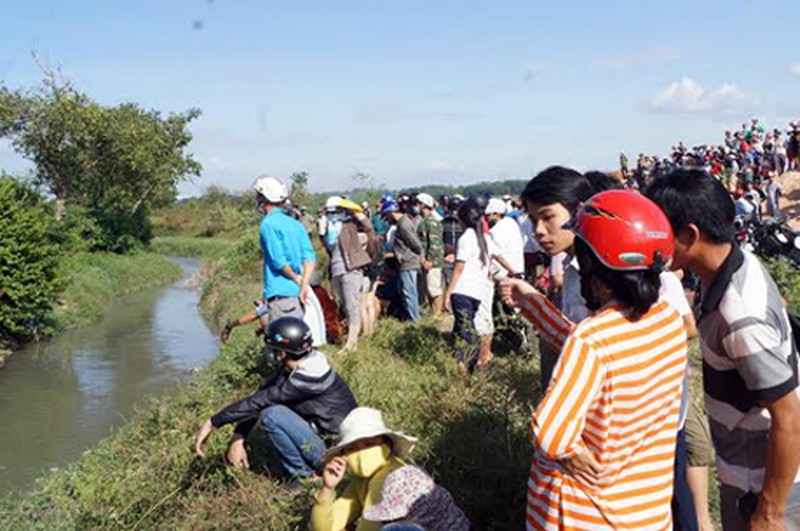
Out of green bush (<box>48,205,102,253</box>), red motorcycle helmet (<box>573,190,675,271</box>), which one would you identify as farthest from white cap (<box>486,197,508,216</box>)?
green bush (<box>48,205,102,253</box>)

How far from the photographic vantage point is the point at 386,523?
2969 mm

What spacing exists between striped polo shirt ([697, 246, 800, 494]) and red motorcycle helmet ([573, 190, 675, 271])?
0.98 feet

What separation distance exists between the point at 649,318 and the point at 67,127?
1149 inches

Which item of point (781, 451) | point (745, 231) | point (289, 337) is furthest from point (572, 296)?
point (745, 231)

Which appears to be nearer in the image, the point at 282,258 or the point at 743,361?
the point at 743,361

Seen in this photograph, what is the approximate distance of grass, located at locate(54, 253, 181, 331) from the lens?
61.6 feet

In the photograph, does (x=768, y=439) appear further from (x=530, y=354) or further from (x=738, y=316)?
(x=530, y=354)

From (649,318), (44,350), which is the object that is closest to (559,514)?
(649,318)

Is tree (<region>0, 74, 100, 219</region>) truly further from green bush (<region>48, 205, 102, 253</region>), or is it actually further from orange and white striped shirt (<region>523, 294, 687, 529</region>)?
orange and white striped shirt (<region>523, 294, 687, 529</region>)

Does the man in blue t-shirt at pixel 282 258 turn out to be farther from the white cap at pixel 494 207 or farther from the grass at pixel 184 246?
the grass at pixel 184 246

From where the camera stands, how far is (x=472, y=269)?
20.5ft

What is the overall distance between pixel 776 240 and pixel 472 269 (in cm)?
653

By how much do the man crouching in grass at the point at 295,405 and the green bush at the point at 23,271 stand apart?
41.3ft

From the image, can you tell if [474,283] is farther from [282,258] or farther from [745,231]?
[745,231]
